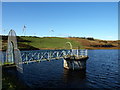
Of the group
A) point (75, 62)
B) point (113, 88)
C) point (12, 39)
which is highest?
point (12, 39)

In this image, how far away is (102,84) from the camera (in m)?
35.0

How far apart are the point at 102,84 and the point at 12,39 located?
25649 mm

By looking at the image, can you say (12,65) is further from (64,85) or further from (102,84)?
(102,84)

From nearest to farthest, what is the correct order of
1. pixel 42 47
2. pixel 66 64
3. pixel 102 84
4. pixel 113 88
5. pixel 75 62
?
→ pixel 113 88
pixel 102 84
pixel 75 62
pixel 66 64
pixel 42 47

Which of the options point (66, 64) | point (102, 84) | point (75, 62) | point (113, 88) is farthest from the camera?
point (66, 64)

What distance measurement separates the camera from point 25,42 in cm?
18900

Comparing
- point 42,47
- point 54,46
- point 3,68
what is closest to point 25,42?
point 42,47

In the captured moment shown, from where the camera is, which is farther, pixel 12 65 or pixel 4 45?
pixel 4 45

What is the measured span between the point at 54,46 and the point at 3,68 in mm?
154793

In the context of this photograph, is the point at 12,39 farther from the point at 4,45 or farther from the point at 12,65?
the point at 4,45

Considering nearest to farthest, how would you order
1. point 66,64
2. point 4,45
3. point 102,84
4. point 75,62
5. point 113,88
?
point 113,88 → point 102,84 → point 75,62 → point 66,64 → point 4,45

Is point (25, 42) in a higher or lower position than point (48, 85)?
higher

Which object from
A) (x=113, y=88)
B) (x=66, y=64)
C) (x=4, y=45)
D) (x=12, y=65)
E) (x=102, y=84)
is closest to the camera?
(x=113, y=88)

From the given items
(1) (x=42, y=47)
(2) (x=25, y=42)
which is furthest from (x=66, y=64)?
(2) (x=25, y=42)
